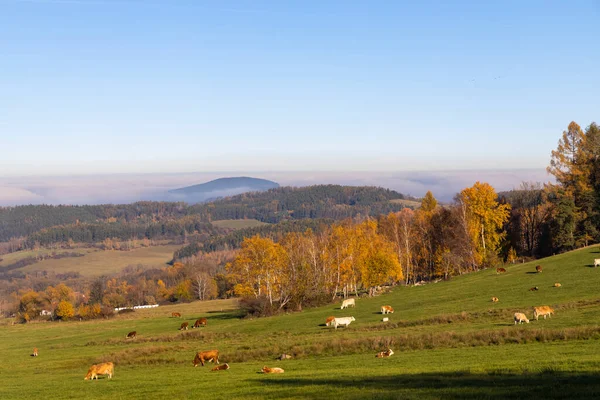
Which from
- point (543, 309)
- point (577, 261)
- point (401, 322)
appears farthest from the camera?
point (577, 261)

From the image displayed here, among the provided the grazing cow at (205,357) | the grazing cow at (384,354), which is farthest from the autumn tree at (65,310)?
the grazing cow at (384,354)

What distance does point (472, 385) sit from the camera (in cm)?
1745

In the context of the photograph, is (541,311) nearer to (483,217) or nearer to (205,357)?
(205,357)

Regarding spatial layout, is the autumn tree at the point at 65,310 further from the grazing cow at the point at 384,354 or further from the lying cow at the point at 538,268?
the grazing cow at the point at 384,354

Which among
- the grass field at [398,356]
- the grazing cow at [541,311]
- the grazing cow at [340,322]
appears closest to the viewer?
the grass field at [398,356]

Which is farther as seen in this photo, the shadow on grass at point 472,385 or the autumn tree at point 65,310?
the autumn tree at point 65,310

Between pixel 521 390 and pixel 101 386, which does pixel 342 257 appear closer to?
pixel 101 386

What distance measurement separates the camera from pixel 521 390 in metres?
15.9

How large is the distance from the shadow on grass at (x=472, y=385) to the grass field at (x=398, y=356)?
0.12 ft

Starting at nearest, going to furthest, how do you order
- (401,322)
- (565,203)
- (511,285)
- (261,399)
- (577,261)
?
(261,399) < (401,322) < (511,285) < (577,261) < (565,203)

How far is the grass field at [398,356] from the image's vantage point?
60.3 feet

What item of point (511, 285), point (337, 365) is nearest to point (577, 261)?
point (511, 285)

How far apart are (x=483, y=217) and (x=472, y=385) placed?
242 ft

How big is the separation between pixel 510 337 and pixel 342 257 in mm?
56818
